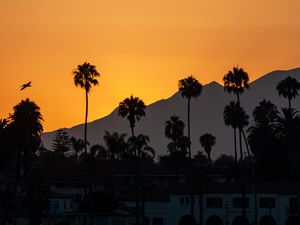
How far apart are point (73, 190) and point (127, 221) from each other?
3180cm

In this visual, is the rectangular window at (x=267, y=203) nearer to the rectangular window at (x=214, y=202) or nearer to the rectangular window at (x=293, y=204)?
the rectangular window at (x=293, y=204)

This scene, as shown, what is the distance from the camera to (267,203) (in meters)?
150

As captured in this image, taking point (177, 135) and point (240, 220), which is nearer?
point (240, 220)

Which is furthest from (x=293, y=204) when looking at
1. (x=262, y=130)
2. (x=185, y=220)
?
(x=262, y=130)

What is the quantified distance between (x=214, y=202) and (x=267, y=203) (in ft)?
26.0

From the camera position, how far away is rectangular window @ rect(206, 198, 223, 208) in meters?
152

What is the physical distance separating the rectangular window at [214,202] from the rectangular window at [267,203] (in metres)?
5.84

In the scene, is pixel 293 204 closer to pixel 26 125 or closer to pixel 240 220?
pixel 240 220

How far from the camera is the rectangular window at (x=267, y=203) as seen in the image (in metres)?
149

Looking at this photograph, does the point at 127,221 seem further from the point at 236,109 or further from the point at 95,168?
the point at 95,168

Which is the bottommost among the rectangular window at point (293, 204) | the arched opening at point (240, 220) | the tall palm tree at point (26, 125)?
the arched opening at point (240, 220)

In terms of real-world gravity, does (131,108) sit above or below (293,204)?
above

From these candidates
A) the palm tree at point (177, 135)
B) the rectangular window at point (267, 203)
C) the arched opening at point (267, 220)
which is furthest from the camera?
the palm tree at point (177, 135)

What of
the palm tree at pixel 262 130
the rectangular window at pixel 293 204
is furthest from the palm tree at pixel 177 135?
the rectangular window at pixel 293 204
